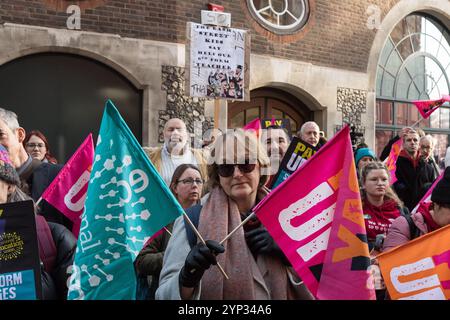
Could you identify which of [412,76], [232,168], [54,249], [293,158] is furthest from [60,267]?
[412,76]

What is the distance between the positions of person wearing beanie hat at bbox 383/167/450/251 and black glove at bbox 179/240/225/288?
4.82 ft

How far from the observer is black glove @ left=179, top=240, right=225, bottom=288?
7.51 ft

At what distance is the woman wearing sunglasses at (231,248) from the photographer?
2.40 metres

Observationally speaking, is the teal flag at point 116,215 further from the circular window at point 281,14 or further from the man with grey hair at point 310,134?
the circular window at point 281,14

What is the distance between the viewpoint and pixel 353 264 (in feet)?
8.25

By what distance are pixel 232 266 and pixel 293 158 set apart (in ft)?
7.07

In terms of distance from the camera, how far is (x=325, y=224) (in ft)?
8.66

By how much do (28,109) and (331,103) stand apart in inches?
237

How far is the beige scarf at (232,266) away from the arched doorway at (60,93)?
6635 mm

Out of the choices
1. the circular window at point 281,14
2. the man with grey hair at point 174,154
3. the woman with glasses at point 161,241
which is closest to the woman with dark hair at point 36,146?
the man with grey hair at point 174,154

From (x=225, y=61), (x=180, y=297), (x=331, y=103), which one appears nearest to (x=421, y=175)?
(x=225, y=61)

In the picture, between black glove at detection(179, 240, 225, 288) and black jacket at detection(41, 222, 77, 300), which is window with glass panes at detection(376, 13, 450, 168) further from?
black glove at detection(179, 240, 225, 288)
